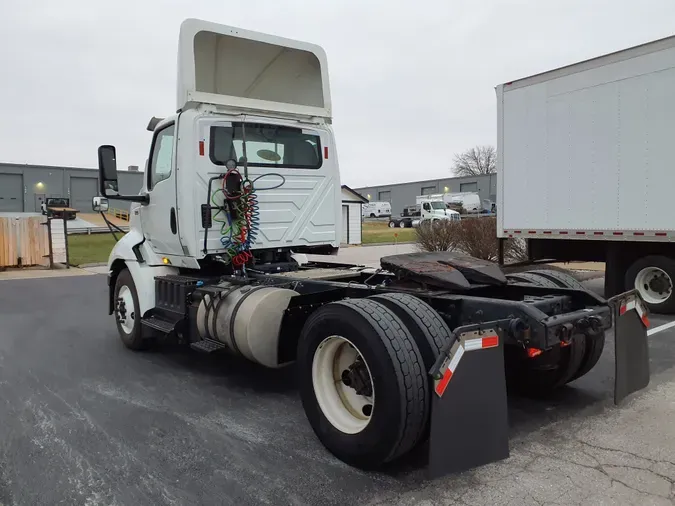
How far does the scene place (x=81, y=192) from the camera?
5884cm

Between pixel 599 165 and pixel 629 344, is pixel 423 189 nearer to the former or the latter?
pixel 599 165

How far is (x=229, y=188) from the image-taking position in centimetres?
582

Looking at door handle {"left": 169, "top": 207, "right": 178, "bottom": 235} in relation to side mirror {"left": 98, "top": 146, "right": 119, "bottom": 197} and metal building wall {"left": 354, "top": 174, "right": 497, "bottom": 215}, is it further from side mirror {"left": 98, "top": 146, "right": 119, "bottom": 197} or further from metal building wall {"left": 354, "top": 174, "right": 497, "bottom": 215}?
metal building wall {"left": 354, "top": 174, "right": 497, "bottom": 215}

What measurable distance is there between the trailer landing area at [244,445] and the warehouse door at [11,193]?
5640cm

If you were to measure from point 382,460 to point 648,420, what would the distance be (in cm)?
236

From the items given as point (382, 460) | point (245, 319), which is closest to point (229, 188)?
point (245, 319)

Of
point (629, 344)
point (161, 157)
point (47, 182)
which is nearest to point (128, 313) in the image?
point (161, 157)

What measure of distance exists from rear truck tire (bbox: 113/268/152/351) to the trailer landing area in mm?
408

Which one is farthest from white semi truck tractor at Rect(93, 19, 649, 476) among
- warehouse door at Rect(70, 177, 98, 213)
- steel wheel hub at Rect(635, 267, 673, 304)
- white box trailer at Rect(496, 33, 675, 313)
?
warehouse door at Rect(70, 177, 98, 213)

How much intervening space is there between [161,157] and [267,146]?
1235 mm

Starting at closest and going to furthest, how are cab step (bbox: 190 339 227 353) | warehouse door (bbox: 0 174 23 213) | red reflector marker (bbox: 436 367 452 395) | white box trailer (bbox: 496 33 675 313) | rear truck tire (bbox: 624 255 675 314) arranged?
red reflector marker (bbox: 436 367 452 395) < cab step (bbox: 190 339 227 353) < white box trailer (bbox: 496 33 675 313) < rear truck tire (bbox: 624 255 675 314) < warehouse door (bbox: 0 174 23 213)

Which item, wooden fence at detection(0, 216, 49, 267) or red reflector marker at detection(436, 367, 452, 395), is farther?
wooden fence at detection(0, 216, 49, 267)

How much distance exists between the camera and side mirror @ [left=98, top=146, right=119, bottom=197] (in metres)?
6.12

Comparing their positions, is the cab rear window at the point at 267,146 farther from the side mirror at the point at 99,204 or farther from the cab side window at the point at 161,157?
the side mirror at the point at 99,204
